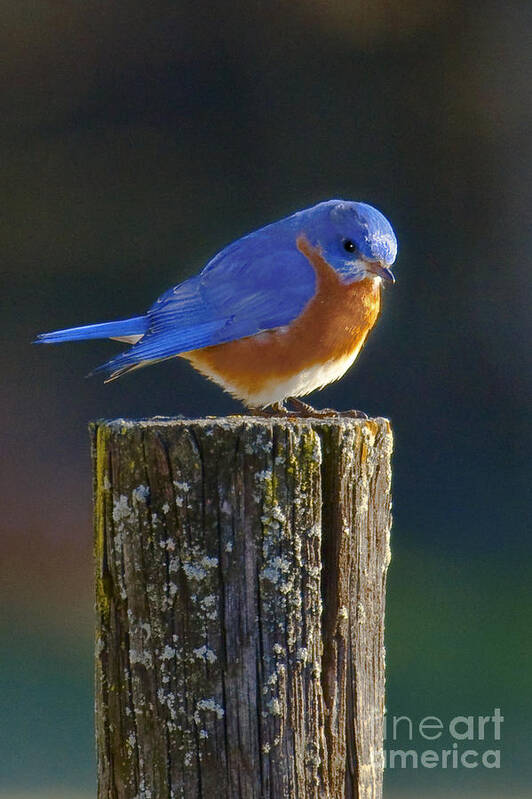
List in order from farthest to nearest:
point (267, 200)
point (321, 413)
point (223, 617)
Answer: point (267, 200) < point (321, 413) < point (223, 617)

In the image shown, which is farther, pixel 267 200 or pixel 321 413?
pixel 267 200

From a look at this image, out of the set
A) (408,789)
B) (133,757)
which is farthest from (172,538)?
(408,789)

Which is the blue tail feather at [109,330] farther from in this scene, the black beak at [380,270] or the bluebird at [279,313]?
the black beak at [380,270]

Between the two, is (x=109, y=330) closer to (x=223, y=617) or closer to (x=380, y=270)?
(x=380, y=270)

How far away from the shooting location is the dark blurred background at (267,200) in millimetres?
8703

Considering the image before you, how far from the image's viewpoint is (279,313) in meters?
3.41

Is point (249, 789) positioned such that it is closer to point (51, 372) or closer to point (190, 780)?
point (190, 780)

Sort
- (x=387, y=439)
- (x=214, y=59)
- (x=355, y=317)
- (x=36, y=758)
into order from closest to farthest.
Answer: (x=387, y=439), (x=355, y=317), (x=36, y=758), (x=214, y=59)

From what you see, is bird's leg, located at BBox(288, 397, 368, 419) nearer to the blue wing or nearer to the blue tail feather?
the blue wing

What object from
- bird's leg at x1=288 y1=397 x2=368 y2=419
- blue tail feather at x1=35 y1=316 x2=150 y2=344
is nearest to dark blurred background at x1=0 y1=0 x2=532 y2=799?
bird's leg at x1=288 y1=397 x2=368 y2=419

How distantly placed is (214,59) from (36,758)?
16.3 ft

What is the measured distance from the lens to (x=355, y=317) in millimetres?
3496

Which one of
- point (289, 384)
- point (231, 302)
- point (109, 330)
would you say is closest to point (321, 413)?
point (289, 384)

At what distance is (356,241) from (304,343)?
310 mm
